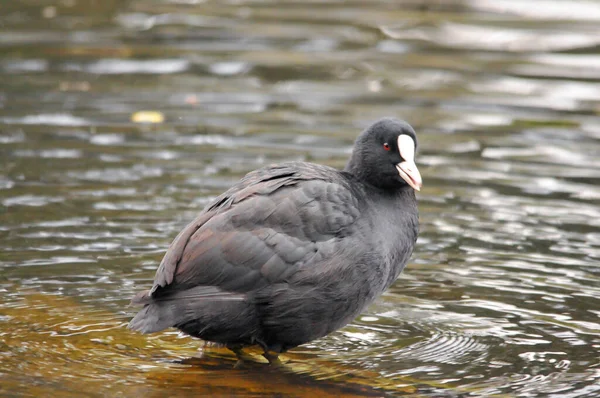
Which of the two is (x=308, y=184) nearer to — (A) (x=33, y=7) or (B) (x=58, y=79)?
(B) (x=58, y=79)

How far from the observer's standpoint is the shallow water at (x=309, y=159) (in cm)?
502

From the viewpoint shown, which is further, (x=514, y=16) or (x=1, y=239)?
(x=514, y=16)

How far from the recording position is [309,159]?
8.24m

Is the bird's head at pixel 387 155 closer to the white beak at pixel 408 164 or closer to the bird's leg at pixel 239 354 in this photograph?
the white beak at pixel 408 164

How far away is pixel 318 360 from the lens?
517 centimetres

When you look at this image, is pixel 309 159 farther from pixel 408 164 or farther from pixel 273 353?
pixel 273 353

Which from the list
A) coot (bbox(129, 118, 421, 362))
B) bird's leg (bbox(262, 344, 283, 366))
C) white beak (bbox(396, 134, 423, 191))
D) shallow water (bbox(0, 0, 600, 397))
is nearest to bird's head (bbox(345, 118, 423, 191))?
white beak (bbox(396, 134, 423, 191))

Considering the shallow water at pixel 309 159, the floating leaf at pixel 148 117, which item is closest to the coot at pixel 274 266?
the shallow water at pixel 309 159

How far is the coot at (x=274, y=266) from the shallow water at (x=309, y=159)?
26cm

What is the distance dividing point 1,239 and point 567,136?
4.91 metres

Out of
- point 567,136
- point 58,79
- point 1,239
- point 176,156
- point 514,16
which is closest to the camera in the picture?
point 1,239

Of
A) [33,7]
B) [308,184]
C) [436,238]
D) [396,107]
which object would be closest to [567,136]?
[396,107]

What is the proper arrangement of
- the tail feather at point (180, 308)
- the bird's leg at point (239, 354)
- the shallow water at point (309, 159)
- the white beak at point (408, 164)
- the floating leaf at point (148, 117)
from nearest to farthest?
the tail feather at point (180, 308)
the shallow water at point (309, 159)
the bird's leg at point (239, 354)
the white beak at point (408, 164)
the floating leaf at point (148, 117)

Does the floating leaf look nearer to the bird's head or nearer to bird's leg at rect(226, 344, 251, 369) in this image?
the bird's head
